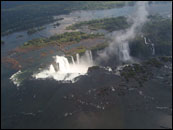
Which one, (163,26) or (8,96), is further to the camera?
(163,26)

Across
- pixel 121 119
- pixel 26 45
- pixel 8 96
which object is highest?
pixel 26 45

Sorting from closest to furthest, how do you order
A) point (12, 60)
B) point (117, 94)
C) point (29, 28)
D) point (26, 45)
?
point (117, 94) → point (12, 60) → point (26, 45) → point (29, 28)

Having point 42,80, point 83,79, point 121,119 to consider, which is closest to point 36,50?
point 42,80

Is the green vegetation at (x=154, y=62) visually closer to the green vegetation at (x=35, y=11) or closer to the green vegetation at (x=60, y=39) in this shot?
the green vegetation at (x=60, y=39)

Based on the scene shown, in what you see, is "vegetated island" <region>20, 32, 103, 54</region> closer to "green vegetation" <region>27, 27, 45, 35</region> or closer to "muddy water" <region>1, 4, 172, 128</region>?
"green vegetation" <region>27, 27, 45, 35</region>

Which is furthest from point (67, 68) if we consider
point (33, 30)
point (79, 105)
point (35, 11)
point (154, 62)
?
point (35, 11)

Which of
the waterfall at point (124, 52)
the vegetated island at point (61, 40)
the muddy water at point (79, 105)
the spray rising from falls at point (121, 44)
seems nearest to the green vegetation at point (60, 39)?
the vegetated island at point (61, 40)

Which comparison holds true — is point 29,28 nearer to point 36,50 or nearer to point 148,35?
point 36,50

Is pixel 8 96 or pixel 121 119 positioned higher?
pixel 8 96
